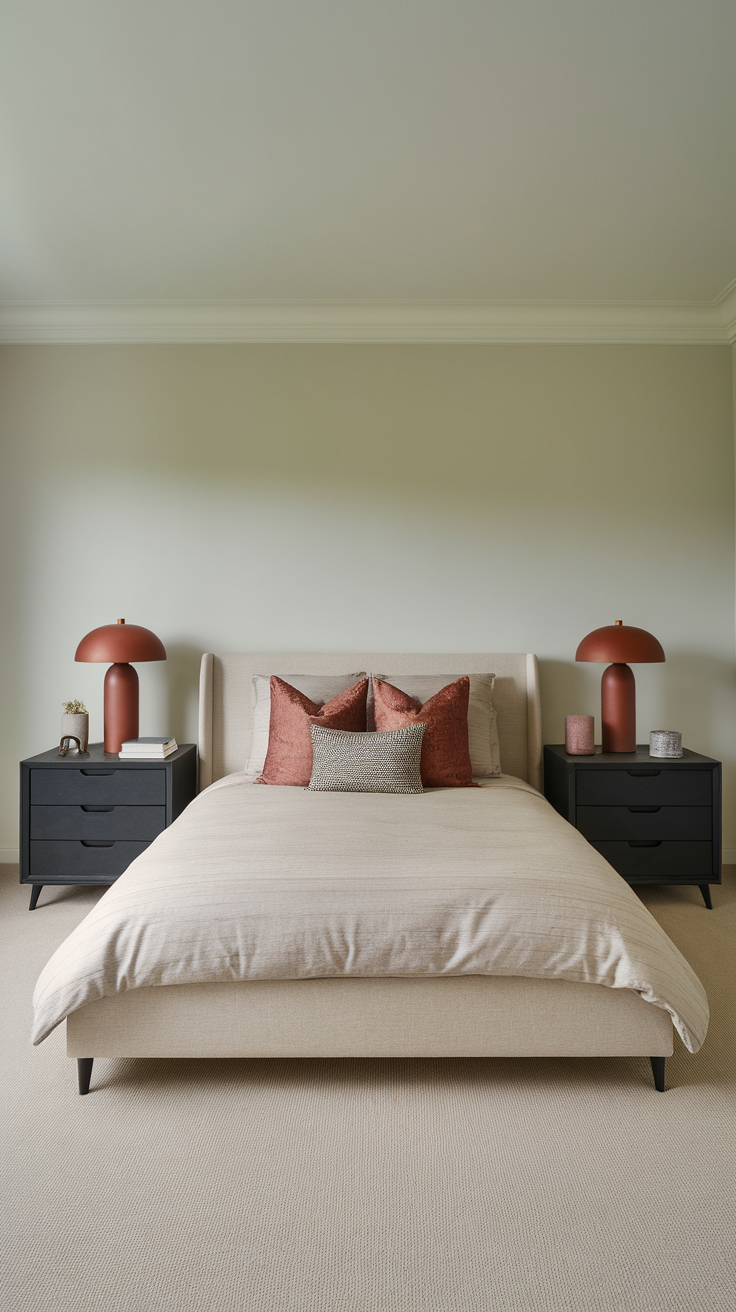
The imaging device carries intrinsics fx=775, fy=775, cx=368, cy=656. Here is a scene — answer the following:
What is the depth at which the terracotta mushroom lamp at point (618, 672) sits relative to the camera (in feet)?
11.1

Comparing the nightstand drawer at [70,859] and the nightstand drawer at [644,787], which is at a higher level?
the nightstand drawer at [644,787]

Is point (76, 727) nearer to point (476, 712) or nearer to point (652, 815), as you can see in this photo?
point (476, 712)

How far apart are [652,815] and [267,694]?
1.77 meters

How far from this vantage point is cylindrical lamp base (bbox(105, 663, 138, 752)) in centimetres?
348

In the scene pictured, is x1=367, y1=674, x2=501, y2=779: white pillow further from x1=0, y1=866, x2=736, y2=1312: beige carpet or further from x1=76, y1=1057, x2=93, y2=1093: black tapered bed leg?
x1=76, y1=1057, x2=93, y2=1093: black tapered bed leg

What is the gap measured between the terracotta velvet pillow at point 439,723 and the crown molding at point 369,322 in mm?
1790

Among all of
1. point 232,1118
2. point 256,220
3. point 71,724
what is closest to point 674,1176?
point 232,1118

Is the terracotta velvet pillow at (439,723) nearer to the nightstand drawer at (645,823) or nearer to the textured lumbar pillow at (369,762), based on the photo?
→ the textured lumbar pillow at (369,762)

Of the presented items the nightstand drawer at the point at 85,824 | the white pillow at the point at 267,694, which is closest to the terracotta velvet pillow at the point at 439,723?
the white pillow at the point at 267,694

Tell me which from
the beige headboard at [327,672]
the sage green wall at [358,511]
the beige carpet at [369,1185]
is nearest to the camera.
A: the beige carpet at [369,1185]

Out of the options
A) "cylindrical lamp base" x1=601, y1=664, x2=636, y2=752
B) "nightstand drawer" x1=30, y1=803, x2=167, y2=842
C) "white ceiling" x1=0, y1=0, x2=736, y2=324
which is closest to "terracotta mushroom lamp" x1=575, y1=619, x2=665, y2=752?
"cylindrical lamp base" x1=601, y1=664, x2=636, y2=752

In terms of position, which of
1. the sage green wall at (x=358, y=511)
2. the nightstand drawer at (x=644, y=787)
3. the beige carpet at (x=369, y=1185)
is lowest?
the beige carpet at (x=369, y=1185)

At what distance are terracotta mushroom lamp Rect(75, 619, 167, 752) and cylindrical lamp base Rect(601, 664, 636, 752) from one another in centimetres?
204

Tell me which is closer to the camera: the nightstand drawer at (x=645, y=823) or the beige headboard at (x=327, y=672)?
the nightstand drawer at (x=645, y=823)
